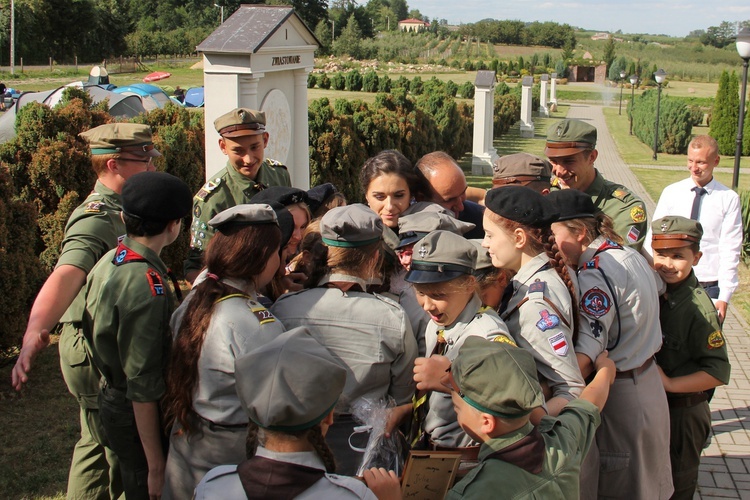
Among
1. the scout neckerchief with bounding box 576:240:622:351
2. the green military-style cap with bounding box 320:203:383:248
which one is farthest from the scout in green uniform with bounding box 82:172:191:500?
the scout neckerchief with bounding box 576:240:622:351

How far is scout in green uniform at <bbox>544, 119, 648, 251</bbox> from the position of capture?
13.1 ft

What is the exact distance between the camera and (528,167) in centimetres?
407

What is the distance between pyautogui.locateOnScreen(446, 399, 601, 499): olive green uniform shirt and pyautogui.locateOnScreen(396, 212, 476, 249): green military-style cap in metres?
1.12

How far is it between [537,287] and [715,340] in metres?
1.43

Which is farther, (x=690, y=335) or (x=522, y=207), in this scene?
(x=690, y=335)

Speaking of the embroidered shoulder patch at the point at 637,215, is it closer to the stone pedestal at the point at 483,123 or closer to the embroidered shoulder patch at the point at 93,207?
the embroidered shoulder patch at the point at 93,207

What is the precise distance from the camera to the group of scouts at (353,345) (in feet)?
6.59

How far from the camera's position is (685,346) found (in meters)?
3.63

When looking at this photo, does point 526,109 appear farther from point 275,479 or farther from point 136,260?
point 275,479

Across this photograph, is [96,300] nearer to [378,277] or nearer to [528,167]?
[378,277]

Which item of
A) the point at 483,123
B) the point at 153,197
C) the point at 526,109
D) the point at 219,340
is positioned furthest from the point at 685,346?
the point at 526,109

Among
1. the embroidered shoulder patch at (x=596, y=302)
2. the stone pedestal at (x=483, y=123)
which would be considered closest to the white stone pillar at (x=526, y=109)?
the stone pedestal at (x=483, y=123)

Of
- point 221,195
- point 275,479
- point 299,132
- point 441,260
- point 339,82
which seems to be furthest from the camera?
point 339,82

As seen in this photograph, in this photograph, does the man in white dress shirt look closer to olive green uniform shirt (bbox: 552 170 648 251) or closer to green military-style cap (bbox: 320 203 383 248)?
olive green uniform shirt (bbox: 552 170 648 251)
